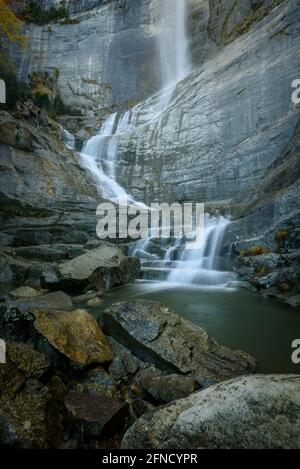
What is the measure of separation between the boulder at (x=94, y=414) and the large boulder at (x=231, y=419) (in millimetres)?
223

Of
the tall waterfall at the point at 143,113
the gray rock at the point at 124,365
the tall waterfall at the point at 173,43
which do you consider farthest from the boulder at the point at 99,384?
the tall waterfall at the point at 173,43

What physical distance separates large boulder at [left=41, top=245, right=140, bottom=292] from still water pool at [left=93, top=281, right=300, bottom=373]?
0.45 metres

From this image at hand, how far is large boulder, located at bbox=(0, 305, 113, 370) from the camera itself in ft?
11.8

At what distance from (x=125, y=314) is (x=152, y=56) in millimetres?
33855

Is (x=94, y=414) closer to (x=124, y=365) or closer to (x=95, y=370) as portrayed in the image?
(x=95, y=370)

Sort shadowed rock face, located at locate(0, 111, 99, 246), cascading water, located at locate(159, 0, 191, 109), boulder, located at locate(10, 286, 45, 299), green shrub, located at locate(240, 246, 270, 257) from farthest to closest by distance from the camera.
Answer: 1. cascading water, located at locate(159, 0, 191, 109)
2. shadowed rock face, located at locate(0, 111, 99, 246)
3. green shrub, located at locate(240, 246, 270, 257)
4. boulder, located at locate(10, 286, 45, 299)

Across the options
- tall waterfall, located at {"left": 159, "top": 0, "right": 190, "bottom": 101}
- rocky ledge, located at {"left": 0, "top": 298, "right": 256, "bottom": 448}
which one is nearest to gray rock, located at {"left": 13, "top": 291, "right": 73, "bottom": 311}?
rocky ledge, located at {"left": 0, "top": 298, "right": 256, "bottom": 448}

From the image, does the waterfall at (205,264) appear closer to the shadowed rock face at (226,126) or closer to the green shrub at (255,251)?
the green shrub at (255,251)

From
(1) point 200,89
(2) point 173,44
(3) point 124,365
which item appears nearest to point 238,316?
(3) point 124,365

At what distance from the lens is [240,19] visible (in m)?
23.4

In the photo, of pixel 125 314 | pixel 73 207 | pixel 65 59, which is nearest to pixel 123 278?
pixel 125 314

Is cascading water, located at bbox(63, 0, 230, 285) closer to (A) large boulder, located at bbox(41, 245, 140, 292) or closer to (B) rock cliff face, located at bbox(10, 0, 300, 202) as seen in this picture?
(B) rock cliff face, located at bbox(10, 0, 300, 202)

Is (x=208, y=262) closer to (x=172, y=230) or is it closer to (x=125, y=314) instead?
(x=172, y=230)

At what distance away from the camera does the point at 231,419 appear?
2.18 m
